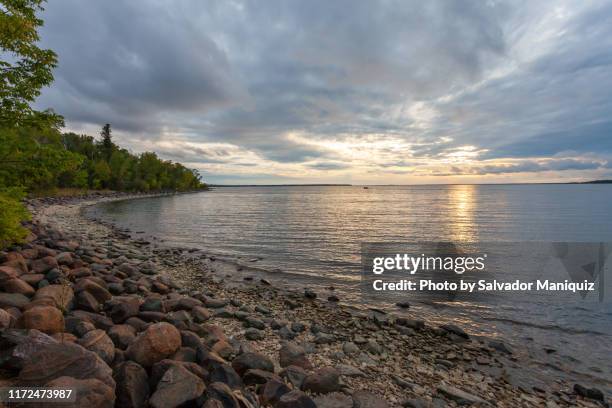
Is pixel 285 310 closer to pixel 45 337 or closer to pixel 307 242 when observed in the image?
pixel 45 337

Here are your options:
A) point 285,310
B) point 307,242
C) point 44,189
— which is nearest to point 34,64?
point 285,310

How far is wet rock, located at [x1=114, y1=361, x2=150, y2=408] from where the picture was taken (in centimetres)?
348

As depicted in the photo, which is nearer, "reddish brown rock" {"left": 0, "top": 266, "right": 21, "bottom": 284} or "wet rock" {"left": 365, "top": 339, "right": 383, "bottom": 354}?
"reddish brown rock" {"left": 0, "top": 266, "right": 21, "bottom": 284}

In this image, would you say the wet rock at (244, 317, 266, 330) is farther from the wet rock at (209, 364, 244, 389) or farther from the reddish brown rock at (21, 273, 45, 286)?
the reddish brown rock at (21, 273, 45, 286)

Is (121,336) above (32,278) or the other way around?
the other way around

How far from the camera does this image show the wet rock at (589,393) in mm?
5875

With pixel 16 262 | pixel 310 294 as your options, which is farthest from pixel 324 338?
pixel 16 262

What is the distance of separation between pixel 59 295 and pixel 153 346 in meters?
3.61

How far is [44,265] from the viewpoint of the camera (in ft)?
27.3

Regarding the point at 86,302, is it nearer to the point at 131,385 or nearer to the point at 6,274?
the point at 6,274

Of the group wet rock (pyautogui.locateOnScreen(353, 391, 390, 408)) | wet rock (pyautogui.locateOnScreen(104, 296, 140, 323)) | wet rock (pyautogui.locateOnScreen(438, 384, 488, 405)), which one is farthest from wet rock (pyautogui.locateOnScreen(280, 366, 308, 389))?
wet rock (pyautogui.locateOnScreen(104, 296, 140, 323))

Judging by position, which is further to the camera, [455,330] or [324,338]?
[455,330]

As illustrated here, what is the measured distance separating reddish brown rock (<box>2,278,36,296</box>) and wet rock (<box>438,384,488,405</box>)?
898cm

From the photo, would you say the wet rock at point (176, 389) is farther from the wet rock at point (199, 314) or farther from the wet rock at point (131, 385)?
the wet rock at point (199, 314)
